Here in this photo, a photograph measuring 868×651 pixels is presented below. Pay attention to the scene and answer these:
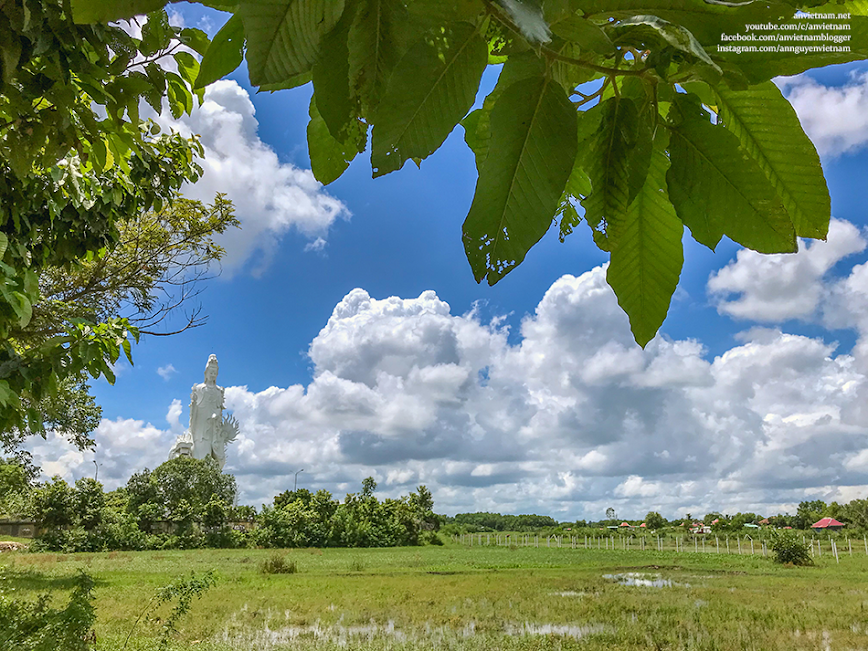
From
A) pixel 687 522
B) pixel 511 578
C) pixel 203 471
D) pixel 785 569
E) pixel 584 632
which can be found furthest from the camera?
pixel 687 522

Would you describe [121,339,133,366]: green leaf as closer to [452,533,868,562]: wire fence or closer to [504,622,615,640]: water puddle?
[504,622,615,640]: water puddle

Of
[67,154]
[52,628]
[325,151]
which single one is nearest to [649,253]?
[325,151]

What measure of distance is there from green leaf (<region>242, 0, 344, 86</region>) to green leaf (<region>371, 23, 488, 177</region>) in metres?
0.03

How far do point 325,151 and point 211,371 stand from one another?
17495 millimetres

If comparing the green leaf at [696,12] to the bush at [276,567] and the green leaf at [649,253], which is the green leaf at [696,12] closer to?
the green leaf at [649,253]

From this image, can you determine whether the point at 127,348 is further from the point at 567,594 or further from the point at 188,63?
the point at 567,594

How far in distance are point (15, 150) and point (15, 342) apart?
2348 millimetres

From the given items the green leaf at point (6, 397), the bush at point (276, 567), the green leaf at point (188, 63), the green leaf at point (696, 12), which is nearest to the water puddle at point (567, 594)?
the bush at point (276, 567)

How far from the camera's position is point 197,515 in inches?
586

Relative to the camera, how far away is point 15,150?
84cm

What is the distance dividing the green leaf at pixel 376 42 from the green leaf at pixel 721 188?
0.10 metres

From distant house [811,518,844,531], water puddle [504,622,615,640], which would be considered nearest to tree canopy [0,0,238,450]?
water puddle [504,622,615,640]

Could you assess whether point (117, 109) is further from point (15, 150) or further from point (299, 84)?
point (299, 84)

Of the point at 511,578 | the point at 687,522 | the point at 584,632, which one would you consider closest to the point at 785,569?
the point at 511,578
